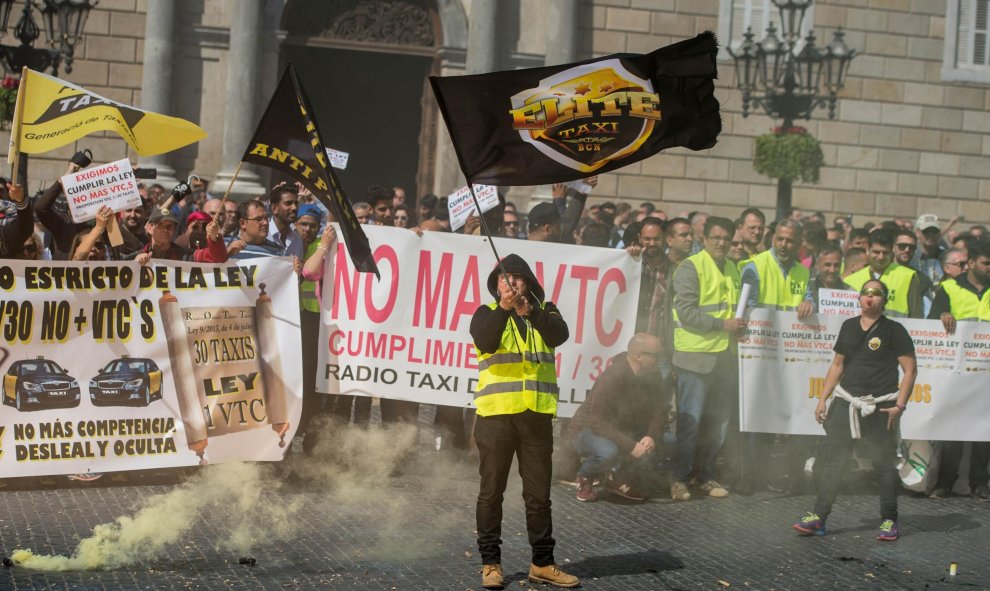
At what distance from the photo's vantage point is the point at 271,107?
325 inches

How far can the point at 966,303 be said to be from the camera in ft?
35.3

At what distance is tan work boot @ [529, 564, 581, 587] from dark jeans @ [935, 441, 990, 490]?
4.58 m

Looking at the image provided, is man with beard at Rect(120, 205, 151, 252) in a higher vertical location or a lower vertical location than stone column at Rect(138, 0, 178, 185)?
lower

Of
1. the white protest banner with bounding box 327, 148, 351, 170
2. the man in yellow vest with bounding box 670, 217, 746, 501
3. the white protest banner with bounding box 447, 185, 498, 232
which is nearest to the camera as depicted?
the man in yellow vest with bounding box 670, 217, 746, 501

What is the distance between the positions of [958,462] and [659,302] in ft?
8.71

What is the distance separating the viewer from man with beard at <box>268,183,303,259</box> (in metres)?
9.97

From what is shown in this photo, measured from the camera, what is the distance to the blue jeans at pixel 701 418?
9.81 meters

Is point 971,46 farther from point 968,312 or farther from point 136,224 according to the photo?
point 136,224

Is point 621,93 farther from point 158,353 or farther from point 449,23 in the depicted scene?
point 449,23

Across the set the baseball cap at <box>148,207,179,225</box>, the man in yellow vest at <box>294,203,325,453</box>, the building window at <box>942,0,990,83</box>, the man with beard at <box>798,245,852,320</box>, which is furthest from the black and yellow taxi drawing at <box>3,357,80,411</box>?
the building window at <box>942,0,990,83</box>

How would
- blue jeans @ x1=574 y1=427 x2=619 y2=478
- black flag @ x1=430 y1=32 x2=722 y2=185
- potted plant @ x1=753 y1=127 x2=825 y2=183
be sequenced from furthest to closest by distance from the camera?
1. potted plant @ x1=753 y1=127 x2=825 y2=183
2. blue jeans @ x1=574 y1=427 x2=619 y2=478
3. black flag @ x1=430 y1=32 x2=722 y2=185

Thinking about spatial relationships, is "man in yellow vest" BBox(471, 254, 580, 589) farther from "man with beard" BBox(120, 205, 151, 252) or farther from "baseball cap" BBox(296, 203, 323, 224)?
"man with beard" BBox(120, 205, 151, 252)

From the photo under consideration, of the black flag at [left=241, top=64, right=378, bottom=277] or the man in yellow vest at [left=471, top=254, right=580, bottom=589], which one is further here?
the black flag at [left=241, top=64, right=378, bottom=277]

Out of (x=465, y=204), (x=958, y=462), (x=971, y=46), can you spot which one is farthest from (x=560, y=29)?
(x=958, y=462)
